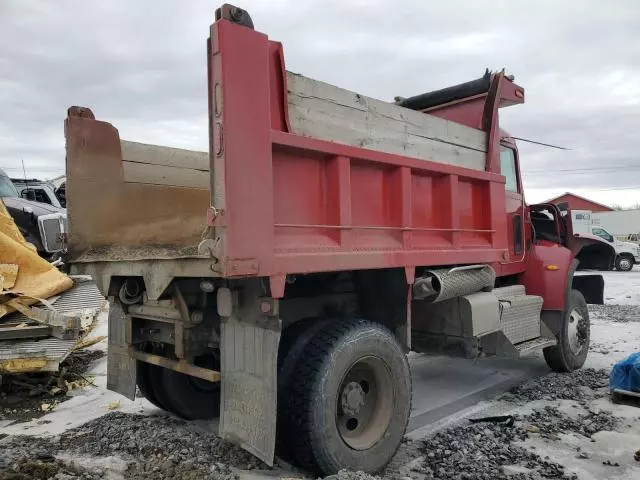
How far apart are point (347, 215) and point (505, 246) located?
2364 millimetres

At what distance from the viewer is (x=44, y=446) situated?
154 inches

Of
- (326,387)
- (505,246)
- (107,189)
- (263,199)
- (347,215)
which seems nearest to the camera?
(263,199)

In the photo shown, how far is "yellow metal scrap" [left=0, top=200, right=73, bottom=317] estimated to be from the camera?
5809 millimetres

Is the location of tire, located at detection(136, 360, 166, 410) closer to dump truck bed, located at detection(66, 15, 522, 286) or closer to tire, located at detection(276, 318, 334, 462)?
dump truck bed, located at detection(66, 15, 522, 286)

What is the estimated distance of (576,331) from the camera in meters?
6.31

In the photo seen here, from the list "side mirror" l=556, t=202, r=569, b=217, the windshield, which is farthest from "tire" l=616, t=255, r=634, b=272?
the windshield

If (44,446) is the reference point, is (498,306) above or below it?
above

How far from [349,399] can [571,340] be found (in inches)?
151

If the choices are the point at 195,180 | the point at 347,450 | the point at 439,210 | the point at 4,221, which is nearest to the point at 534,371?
the point at 439,210

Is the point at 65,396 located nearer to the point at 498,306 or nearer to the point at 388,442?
the point at 388,442

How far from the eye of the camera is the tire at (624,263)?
23970mm

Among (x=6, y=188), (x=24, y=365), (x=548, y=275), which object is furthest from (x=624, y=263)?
(x=24, y=365)

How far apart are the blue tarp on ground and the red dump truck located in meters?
0.83

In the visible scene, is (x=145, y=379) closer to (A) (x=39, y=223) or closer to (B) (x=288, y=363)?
(B) (x=288, y=363)
